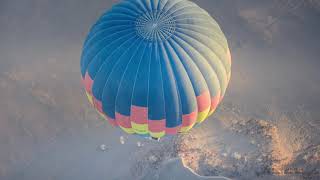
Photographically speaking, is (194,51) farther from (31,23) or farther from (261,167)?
(31,23)

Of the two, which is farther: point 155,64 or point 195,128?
point 195,128

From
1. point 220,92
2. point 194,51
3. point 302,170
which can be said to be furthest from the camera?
point 302,170

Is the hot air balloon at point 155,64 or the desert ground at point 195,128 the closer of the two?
the hot air balloon at point 155,64

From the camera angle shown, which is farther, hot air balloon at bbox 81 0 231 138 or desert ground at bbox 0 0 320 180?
desert ground at bbox 0 0 320 180

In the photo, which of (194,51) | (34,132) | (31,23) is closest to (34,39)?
(31,23)

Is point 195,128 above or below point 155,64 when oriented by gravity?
below
